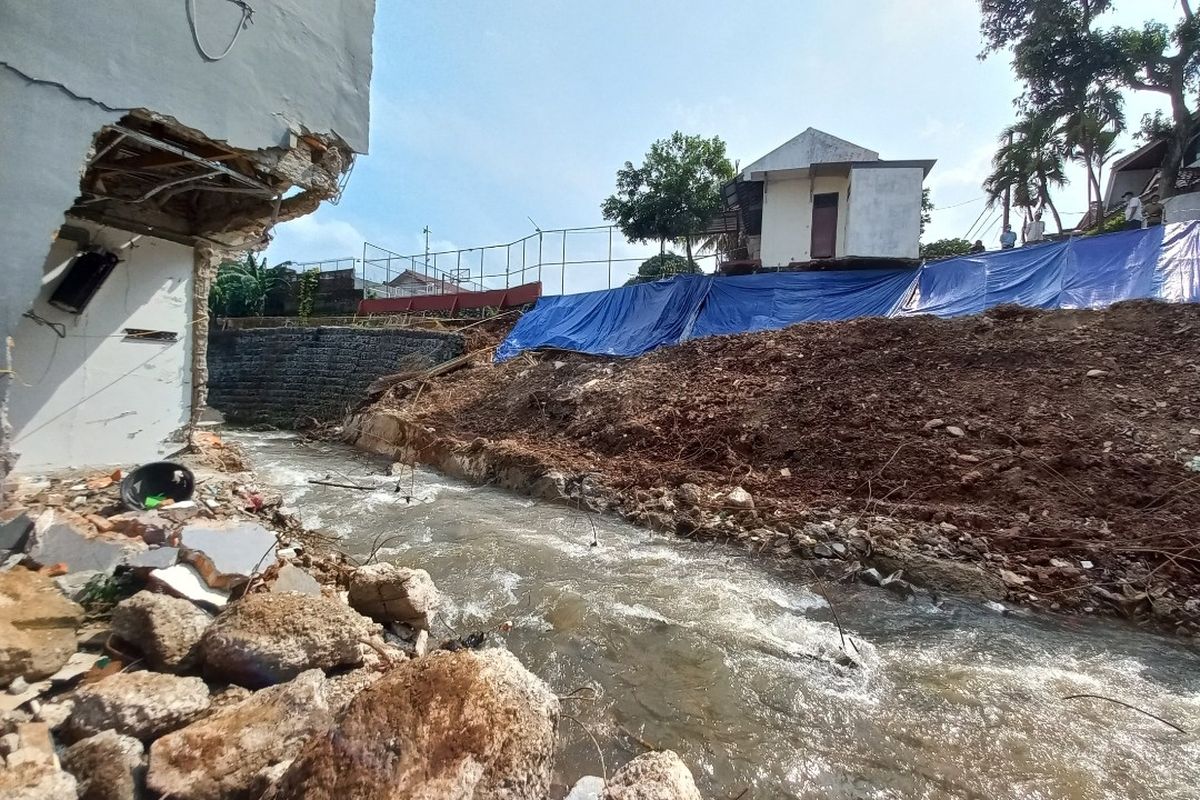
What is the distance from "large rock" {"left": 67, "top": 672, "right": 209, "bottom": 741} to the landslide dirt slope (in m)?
5.95

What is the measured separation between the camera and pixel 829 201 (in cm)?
1741

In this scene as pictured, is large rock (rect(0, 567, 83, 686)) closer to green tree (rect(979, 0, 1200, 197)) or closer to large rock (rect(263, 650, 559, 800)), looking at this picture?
large rock (rect(263, 650, 559, 800))

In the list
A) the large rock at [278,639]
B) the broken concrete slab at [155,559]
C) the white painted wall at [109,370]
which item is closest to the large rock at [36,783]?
the large rock at [278,639]

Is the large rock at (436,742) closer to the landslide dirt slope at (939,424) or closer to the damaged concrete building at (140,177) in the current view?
the damaged concrete building at (140,177)

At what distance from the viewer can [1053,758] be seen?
3.03 metres

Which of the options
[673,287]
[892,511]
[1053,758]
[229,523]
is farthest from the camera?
[673,287]

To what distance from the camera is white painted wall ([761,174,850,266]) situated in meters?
17.4

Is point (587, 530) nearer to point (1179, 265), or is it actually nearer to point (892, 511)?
point (892, 511)

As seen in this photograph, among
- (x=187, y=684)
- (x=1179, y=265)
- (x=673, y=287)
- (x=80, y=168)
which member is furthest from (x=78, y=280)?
(x=1179, y=265)

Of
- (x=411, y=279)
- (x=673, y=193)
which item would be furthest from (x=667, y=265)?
(x=411, y=279)

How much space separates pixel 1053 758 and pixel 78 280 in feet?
25.8

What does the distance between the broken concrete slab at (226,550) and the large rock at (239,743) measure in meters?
1.14

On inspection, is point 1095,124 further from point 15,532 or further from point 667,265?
point 15,532

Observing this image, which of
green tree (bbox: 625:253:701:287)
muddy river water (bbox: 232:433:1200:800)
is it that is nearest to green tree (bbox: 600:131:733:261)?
green tree (bbox: 625:253:701:287)
